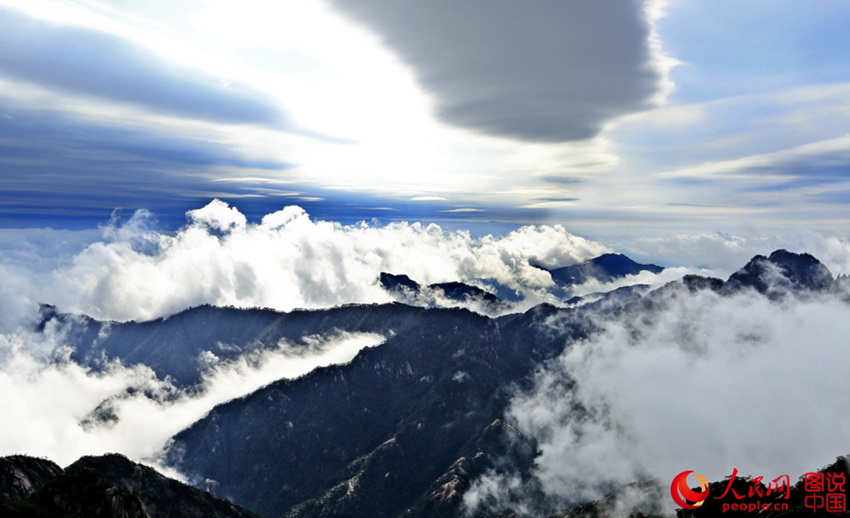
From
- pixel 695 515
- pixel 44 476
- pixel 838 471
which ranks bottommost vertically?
pixel 44 476

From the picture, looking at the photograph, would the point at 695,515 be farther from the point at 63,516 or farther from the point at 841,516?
the point at 63,516

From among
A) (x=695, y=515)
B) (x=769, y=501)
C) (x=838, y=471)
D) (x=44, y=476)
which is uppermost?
(x=838, y=471)

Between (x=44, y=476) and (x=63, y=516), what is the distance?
278ft

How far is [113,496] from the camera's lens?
127688mm

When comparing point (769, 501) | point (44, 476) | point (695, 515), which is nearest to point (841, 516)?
point (769, 501)

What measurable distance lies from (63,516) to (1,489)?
55798mm

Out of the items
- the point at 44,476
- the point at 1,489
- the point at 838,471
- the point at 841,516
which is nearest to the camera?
the point at 841,516

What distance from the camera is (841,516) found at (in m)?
126

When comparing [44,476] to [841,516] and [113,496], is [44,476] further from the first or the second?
[841,516]

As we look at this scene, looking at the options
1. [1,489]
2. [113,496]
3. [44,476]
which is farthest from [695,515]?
[44,476]

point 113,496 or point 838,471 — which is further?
point 838,471

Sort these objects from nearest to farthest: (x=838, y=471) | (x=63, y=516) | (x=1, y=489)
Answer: (x=63, y=516) → (x=1, y=489) → (x=838, y=471)

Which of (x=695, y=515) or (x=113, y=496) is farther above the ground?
(x=113, y=496)

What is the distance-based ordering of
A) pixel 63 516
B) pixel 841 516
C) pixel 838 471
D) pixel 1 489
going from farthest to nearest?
pixel 838 471, pixel 1 489, pixel 841 516, pixel 63 516
